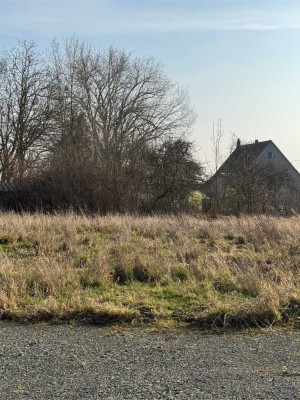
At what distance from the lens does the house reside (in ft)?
94.3

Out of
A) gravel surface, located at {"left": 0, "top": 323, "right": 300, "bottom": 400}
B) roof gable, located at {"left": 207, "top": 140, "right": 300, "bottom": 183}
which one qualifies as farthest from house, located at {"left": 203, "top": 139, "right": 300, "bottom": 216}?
gravel surface, located at {"left": 0, "top": 323, "right": 300, "bottom": 400}

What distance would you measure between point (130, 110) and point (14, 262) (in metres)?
31.1

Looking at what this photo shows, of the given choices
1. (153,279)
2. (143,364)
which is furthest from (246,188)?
(143,364)

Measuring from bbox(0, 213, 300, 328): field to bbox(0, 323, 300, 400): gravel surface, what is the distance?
42 cm

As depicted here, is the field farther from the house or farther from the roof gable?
the roof gable

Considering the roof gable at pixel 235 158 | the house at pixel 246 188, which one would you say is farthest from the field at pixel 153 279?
the roof gable at pixel 235 158

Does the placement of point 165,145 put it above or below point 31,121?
below

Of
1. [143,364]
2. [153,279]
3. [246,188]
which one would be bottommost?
[143,364]

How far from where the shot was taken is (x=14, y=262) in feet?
27.8

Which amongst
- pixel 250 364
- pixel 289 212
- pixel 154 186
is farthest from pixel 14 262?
pixel 289 212

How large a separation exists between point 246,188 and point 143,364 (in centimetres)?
2532

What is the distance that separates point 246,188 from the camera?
1132 inches

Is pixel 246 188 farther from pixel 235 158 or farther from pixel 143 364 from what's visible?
pixel 143 364

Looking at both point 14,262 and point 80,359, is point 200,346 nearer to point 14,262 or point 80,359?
point 80,359
